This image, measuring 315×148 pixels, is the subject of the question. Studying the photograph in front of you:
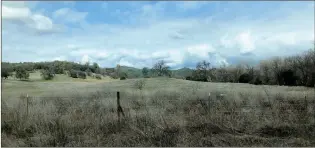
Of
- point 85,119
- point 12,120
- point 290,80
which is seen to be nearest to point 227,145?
point 85,119

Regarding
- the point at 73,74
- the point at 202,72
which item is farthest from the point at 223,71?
the point at 73,74

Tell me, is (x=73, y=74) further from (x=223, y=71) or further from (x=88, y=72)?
(x=223, y=71)

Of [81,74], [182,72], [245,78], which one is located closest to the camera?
[245,78]

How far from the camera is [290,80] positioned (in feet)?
277

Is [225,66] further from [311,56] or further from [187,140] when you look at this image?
[187,140]

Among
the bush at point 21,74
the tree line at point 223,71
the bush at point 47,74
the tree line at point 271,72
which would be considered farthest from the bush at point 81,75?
the tree line at point 271,72

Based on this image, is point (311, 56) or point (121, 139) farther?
point (311, 56)

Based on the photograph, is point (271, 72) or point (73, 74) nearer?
point (271, 72)

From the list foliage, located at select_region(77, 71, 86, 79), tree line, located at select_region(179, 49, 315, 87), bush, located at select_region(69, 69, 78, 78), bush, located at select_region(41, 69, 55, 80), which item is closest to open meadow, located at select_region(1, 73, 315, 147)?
tree line, located at select_region(179, 49, 315, 87)

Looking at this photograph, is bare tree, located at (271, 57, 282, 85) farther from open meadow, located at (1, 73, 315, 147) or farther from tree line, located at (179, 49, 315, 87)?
open meadow, located at (1, 73, 315, 147)

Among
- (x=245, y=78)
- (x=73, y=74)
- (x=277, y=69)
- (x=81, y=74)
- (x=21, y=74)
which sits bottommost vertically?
(x=245, y=78)

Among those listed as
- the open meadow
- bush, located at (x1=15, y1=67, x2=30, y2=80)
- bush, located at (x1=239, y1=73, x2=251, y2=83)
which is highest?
bush, located at (x1=15, y1=67, x2=30, y2=80)

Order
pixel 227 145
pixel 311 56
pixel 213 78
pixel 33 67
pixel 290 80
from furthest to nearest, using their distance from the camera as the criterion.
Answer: pixel 33 67 < pixel 213 78 < pixel 290 80 < pixel 311 56 < pixel 227 145

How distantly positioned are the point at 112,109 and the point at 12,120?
3.71 m
